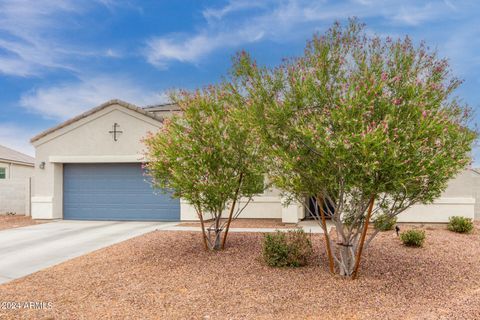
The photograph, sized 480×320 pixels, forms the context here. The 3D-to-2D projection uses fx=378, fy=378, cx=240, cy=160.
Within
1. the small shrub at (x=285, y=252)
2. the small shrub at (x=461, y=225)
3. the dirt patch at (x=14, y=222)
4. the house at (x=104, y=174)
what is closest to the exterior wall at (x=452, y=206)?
the small shrub at (x=461, y=225)

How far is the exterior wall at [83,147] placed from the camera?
1523 cm

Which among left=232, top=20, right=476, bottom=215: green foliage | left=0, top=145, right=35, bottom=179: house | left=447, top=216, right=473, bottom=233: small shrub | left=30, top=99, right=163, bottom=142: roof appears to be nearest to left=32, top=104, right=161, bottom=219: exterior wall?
left=30, top=99, right=163, bottom=142: roof

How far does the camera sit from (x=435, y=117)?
553 centimetres

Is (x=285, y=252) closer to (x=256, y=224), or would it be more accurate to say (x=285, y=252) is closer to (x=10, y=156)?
(x=256, y=224)

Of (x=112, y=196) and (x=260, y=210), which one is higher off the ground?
(x=112, y=196)

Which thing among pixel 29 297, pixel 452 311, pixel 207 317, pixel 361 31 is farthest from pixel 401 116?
pixel 29 297

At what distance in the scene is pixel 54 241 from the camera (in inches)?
439

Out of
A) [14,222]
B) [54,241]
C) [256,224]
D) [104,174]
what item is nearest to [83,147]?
[104,174]

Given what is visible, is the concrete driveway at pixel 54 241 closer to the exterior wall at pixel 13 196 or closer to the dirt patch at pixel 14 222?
the dirt patch at pixel 14 222

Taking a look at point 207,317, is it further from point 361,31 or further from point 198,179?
point 361,31

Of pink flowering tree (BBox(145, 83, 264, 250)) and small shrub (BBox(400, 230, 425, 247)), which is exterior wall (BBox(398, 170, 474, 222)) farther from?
pink flowering tree (BBox(145, 83, 264, 250))

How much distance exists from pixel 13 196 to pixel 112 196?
24.8 feet

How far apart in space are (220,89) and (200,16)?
5028 millimetres

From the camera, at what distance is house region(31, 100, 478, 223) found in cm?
1516
